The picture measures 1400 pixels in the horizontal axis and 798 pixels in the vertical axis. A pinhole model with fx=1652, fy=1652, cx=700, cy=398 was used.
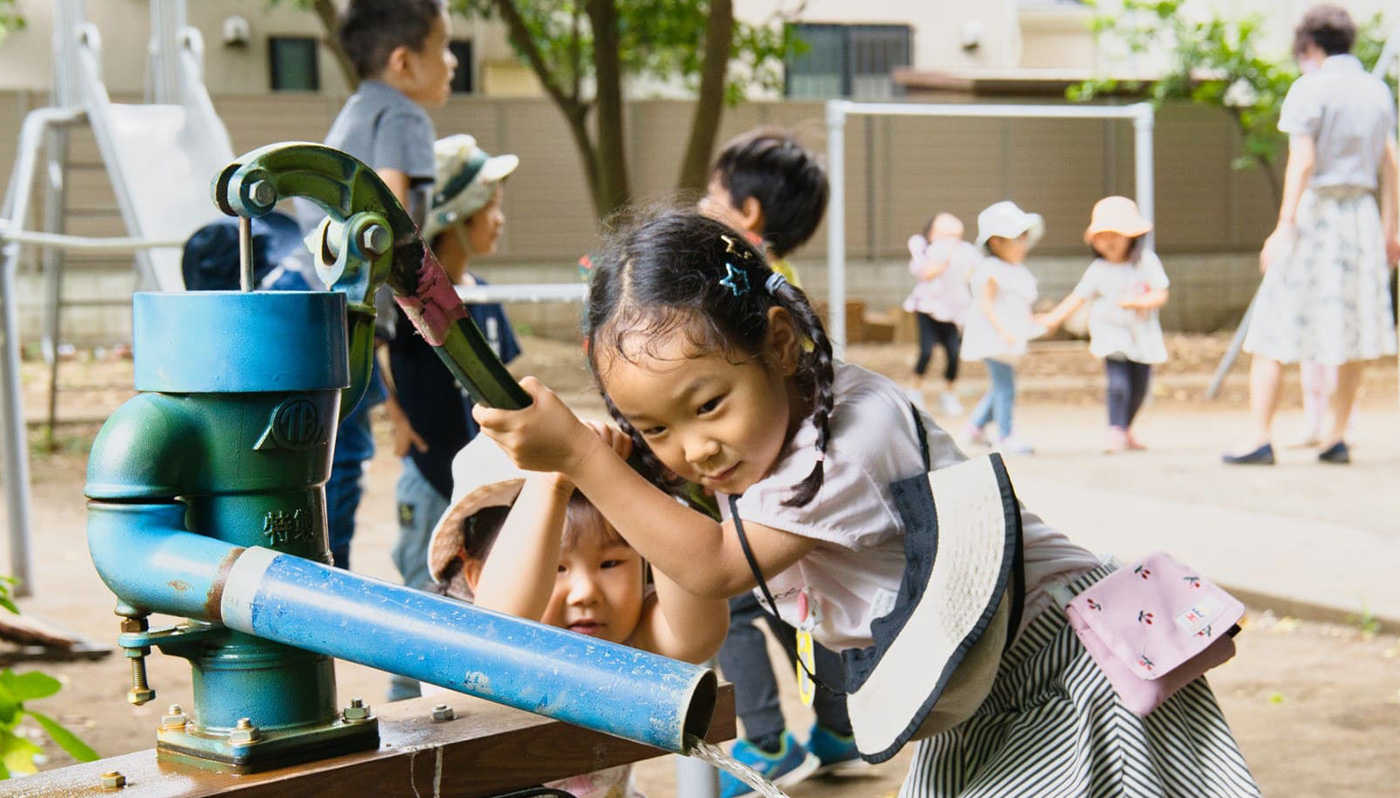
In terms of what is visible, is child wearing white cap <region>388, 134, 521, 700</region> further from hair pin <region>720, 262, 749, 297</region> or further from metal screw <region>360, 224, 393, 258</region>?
metal screw <region>360, 224, 393, 258</region>

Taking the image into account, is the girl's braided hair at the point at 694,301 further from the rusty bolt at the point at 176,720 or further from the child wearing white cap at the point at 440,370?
the child wearing white cap at the point at 440,370

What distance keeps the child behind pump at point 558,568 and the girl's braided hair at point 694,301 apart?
110 mm

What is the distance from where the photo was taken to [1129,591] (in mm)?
1783

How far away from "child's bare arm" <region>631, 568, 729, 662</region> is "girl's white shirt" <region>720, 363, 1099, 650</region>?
97 mm

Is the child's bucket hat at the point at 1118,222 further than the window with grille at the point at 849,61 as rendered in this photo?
No

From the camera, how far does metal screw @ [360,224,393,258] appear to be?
978 mm

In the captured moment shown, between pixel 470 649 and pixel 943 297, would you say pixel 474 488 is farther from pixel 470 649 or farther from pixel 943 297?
pixel 943 297

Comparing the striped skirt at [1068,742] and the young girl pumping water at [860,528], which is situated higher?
the young girl pumping water at [860,528]

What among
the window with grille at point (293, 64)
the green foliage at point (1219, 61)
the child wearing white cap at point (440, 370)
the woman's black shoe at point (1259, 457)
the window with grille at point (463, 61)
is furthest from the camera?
the window with grille at point (463, 61)

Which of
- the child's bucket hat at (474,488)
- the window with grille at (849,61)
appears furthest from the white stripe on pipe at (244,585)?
the window with grille at (849,61)

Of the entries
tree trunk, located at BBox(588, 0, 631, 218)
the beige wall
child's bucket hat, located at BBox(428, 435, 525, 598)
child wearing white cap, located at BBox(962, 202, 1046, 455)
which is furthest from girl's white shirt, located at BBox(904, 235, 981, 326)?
the beige wall

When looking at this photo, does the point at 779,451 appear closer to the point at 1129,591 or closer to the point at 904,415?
the point at 904,415

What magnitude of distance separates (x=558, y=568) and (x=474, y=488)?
0.49 feet

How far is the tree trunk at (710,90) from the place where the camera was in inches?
394
